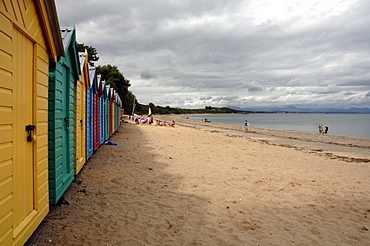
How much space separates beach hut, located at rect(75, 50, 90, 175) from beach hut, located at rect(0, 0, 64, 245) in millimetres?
2761

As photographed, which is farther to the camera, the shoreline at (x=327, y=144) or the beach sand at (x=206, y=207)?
the shoreline at (x=327, y=144)

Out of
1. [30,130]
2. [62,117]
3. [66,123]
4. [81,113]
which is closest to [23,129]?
[30,130]

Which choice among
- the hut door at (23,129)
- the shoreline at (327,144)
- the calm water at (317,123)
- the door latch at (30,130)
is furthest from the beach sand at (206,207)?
the calm water at (317,123)

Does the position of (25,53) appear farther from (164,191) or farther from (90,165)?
(90,165)

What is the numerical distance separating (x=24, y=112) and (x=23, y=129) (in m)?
0.20

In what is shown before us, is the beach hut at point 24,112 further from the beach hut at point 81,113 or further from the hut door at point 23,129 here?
the beach hut at point 81,113

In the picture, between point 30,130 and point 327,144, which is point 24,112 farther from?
point 327,144

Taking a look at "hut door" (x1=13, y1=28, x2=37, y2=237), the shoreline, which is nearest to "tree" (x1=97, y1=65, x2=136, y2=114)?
the shoreline

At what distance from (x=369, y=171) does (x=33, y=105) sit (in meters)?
10.7

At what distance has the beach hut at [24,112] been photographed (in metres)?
2.70

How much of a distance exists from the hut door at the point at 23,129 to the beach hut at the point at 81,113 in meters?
3.28

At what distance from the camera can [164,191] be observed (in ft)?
19.8

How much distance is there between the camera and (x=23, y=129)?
127 inches

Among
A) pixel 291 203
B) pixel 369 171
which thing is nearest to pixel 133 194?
pixel 291 203
